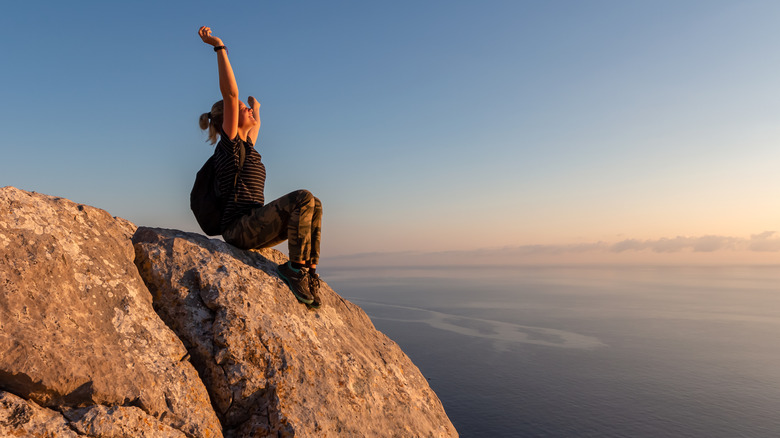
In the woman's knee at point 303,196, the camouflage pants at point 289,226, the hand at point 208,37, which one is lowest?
the camouflage pants at point 289,226

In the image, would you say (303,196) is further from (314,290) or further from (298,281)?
(314,290)

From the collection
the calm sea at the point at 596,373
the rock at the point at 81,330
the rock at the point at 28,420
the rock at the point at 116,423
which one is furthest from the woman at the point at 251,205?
the calm sea at the point at 596,373

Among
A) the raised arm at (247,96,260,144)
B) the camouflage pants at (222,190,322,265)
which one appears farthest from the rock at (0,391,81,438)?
the raised arm at (247,96,260,144)

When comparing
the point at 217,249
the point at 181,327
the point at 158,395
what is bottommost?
the point at 158,395

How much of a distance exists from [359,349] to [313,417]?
1950 mm

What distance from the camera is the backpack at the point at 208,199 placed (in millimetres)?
7168

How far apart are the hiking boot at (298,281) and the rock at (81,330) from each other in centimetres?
197

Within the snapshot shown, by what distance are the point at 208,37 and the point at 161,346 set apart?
4330mm

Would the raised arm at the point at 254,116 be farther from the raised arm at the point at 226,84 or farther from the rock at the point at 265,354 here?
the rock at the point at 265,354

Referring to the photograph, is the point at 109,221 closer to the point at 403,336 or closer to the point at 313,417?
the point at 313,417

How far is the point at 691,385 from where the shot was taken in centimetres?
9244

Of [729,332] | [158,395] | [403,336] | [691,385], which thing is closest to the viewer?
[158,395]

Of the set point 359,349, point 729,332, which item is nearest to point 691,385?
point 729,332

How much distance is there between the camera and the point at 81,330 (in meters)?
4.36
